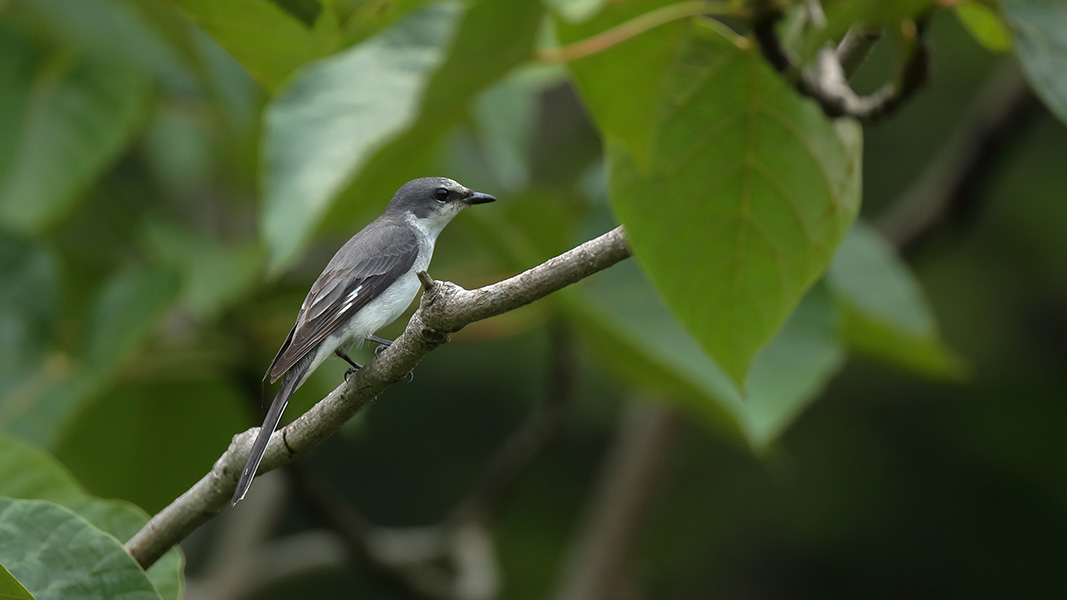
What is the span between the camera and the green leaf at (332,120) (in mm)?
1649

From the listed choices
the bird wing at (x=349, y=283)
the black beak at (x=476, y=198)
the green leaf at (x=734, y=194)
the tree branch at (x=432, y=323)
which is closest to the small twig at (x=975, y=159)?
the green leaf at (x=734, y=194)

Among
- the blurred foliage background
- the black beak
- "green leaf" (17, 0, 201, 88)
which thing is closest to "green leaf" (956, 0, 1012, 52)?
the blurred foliage background

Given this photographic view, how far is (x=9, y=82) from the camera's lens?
2830 mm

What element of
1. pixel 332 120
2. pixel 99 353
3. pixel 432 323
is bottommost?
pixel 99 353

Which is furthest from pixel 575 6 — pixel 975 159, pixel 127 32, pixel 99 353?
pixel 975 159

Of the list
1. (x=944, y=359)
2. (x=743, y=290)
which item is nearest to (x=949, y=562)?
(x=944, y=359)

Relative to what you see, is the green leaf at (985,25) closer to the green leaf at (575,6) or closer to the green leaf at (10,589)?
the green leaf at (575,6)

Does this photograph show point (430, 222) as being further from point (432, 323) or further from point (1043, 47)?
point (1043, 47)

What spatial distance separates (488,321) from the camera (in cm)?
313

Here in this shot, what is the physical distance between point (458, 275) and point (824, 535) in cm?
368

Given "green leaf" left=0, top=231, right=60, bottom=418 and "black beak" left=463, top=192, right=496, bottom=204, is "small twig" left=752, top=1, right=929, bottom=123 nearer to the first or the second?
"black beak" left=463, top=192, right=496, bottom=204

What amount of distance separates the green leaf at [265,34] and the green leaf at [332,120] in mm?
41

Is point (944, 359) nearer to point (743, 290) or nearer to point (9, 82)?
point (743, 290)

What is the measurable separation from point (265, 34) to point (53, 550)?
87cm
